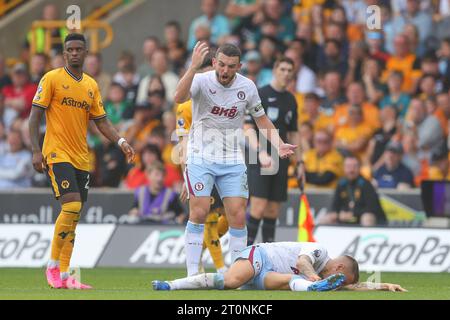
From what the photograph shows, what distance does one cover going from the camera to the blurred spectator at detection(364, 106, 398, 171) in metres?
20.5

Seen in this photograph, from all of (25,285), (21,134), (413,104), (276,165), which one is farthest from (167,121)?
(25,285)

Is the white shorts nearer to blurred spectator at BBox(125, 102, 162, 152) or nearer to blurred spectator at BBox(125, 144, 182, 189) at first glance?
blurred spectator at BBox(125, 144, 182, 189)

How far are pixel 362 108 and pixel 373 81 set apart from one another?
713 millimetres

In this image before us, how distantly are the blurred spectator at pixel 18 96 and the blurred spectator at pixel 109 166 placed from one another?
2.23m

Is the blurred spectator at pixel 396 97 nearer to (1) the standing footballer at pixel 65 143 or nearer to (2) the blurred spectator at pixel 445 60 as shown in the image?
(2) the blurred spectator at pixel 445 60

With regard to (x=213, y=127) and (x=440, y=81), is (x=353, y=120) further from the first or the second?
(x=213, y=127)

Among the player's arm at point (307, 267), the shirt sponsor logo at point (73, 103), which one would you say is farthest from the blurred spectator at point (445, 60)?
the player's arm at point (307, 267)

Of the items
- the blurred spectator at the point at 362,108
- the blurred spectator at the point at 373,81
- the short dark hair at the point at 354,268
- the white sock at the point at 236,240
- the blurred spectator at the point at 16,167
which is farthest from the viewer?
the blurred spectator at the point at 16,167

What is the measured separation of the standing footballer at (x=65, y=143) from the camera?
12945 mm

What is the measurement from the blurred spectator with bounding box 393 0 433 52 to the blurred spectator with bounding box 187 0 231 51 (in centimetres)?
320

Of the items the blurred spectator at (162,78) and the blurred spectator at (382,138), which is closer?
the blurred spectator at (382,138)

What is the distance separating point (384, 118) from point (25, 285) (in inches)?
350

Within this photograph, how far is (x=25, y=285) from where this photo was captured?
1365 centimetres

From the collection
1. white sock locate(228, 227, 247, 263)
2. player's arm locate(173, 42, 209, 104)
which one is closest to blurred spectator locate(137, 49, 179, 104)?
white sock locate(228, 227, 247, 263)
